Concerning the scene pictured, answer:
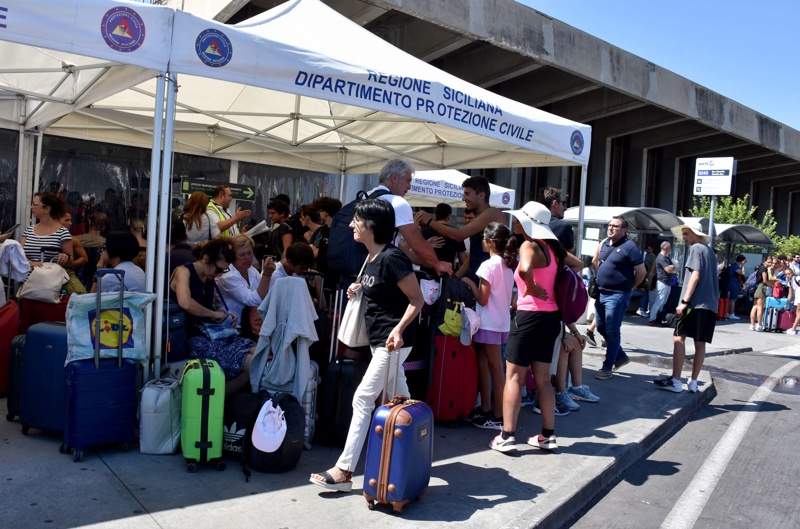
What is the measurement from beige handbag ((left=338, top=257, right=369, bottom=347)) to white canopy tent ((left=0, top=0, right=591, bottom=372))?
1.39 metres

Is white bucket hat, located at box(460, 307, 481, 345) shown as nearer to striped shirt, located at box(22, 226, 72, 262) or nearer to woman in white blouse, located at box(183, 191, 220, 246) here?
woman in white blouse, located at box(183, 191, 220, 246)

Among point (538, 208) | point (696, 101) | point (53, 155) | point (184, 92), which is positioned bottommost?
point (538, 208)

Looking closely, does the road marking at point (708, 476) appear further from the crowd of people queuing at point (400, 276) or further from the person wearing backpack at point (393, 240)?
the person wearing backpack at point (393, 240)

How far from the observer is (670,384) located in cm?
784

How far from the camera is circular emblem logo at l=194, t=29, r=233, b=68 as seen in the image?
4.33 metres

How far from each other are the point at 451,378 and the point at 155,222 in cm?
262

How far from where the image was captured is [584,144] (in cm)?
710

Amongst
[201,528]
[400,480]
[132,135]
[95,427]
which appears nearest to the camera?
[201,528]

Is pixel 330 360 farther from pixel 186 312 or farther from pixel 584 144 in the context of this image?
pixel 584 144

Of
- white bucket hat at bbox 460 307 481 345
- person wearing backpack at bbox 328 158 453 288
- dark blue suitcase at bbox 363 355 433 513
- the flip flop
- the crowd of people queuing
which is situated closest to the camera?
dark blue suitcase at bbox 363 355 433 513

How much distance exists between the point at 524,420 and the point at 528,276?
1.76 m

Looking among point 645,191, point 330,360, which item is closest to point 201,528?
point 330,360

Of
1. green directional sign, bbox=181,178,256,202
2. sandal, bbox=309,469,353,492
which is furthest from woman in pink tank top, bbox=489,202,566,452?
green directional sign, bbox=181,178,256,202

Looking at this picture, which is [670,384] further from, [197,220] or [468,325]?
[197,220]
